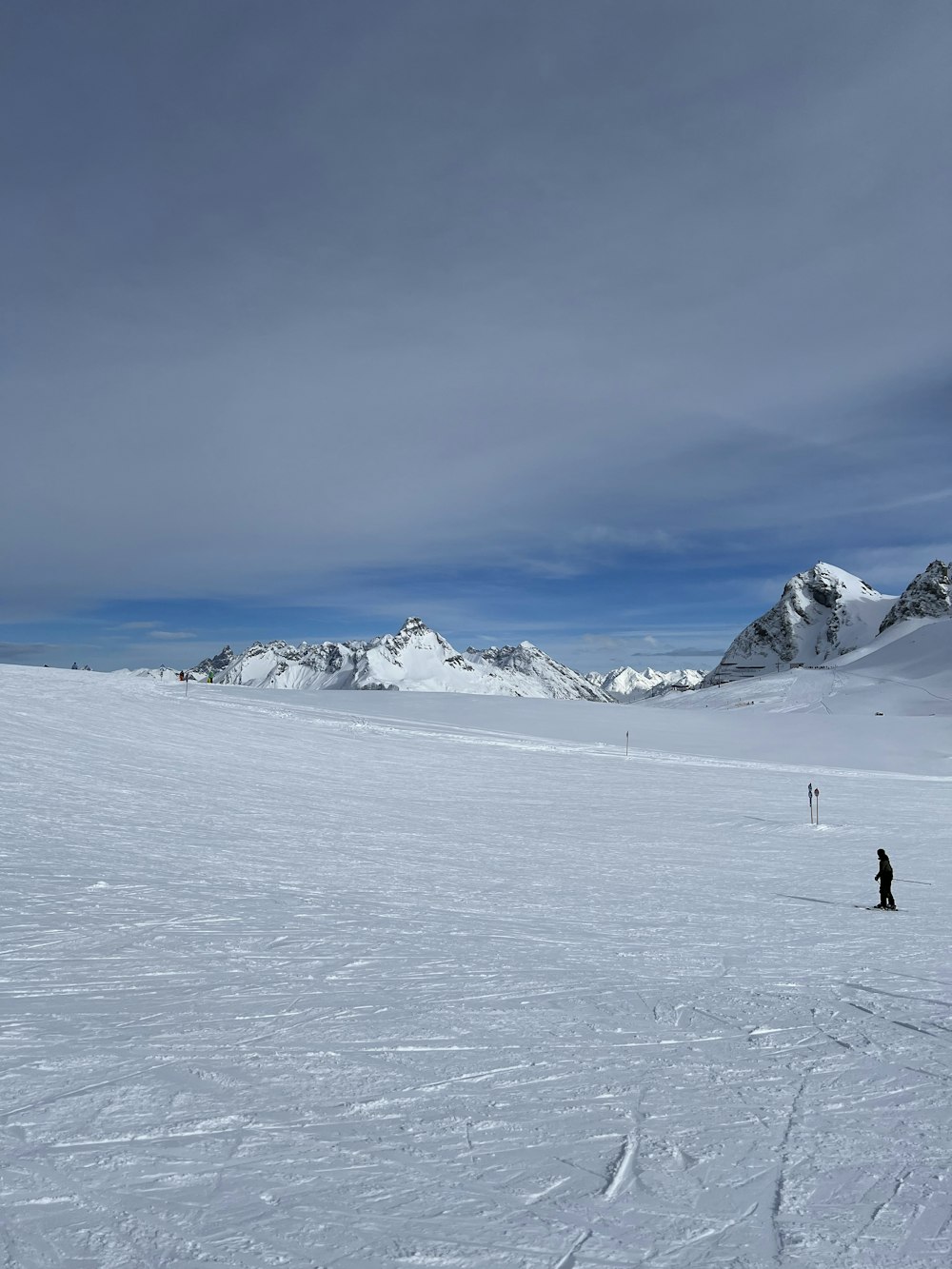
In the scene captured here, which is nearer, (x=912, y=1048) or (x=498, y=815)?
(x=912, y=1048)

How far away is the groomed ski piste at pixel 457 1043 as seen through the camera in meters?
4.45

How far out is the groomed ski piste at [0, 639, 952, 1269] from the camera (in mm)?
4449

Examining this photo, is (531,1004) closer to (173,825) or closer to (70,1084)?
(70,1084)

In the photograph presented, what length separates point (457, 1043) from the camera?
702cm

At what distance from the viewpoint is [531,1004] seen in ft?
26.7

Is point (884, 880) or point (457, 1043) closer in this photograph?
point (457, 1043)

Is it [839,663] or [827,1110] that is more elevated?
[839,663]

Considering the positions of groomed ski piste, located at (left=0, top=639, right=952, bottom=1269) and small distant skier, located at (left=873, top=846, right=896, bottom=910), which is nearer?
groomed ski piste, located at (left=0, top=639, right=952, bottom=1269)

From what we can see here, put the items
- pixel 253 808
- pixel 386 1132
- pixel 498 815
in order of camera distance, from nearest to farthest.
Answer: pixel 386 1132, pixel 253 808, pixel 498 815

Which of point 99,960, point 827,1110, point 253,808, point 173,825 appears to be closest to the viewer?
point 827,1110

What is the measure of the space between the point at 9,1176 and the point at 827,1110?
18.1 feet

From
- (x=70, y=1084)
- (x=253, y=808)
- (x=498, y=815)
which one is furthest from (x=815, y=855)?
(x=70, y=1084)

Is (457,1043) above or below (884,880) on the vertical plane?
below

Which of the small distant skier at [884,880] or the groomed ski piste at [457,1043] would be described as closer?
the groomed ski piste at [457,1043]
